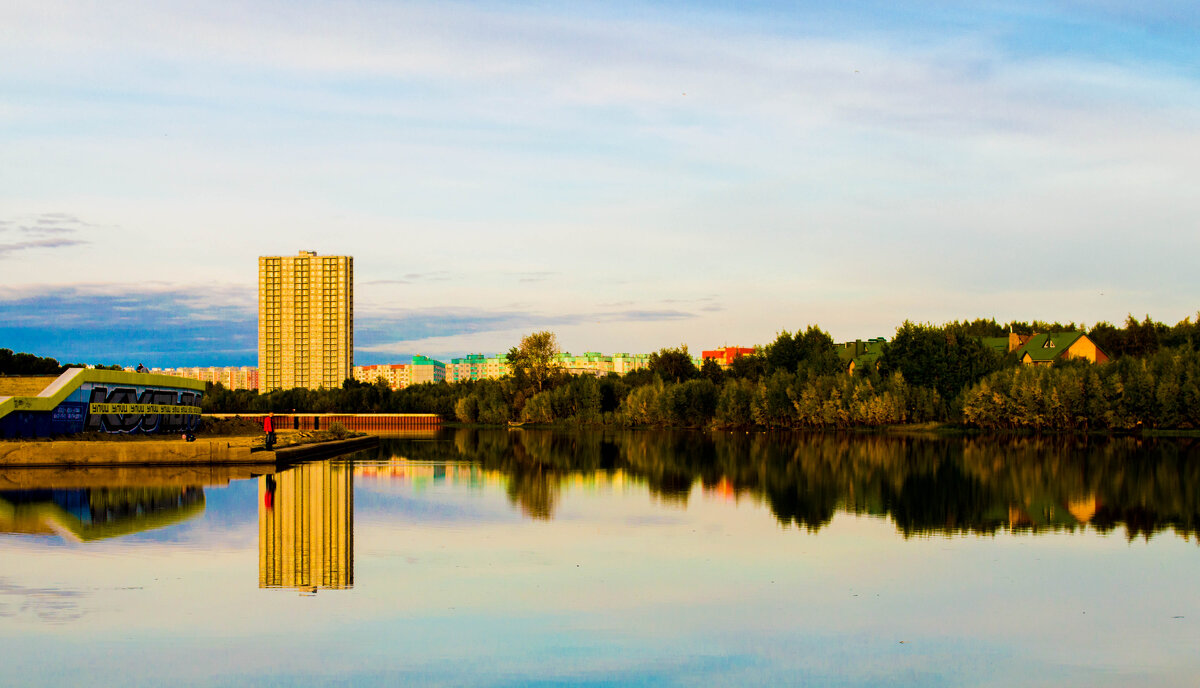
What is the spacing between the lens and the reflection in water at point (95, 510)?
718 inches

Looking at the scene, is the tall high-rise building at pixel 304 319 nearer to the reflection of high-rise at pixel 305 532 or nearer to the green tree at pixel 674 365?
the green tree at pixel 674 365

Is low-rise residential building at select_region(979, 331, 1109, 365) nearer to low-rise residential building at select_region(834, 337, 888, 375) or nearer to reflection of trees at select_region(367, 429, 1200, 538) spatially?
low-rise residential building at select_region(834, 337, 888, 375)

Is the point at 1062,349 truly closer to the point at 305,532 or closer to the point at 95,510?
the point at 305,532

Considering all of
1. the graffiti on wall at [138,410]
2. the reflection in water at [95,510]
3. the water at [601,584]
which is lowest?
the water at [601,584]

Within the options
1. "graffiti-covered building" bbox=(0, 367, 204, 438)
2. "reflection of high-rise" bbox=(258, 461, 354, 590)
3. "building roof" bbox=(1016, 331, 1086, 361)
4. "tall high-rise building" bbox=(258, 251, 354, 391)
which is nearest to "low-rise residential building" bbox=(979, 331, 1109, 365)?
"building roof" bbox=(1016, 331, 1086, 361)

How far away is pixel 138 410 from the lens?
38594 mm

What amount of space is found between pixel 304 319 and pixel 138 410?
12827cm

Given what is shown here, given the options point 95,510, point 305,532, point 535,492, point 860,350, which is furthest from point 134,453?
point 860,350

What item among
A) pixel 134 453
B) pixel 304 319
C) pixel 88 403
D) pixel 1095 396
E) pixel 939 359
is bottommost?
pixel 134 453

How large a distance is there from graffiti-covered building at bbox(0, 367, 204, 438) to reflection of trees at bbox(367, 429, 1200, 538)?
9498 millimetres

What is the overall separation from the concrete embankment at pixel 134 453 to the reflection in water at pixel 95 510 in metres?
7.48

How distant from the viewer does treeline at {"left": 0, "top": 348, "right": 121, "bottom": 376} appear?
2873 inches

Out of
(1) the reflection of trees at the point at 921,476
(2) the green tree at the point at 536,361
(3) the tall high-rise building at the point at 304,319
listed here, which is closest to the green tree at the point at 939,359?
(1) the reflection of trees at the point at 921,476

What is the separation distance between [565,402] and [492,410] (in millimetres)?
10638
